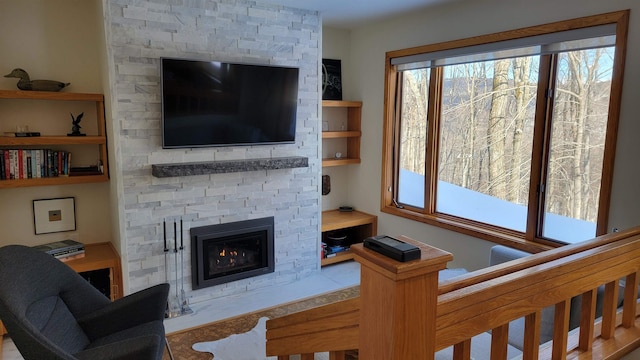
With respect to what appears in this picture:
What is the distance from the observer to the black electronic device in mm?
891

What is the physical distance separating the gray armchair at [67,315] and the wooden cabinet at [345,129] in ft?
8.61

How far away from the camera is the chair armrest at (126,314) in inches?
98.9

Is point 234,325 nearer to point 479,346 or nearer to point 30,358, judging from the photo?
point 30,358

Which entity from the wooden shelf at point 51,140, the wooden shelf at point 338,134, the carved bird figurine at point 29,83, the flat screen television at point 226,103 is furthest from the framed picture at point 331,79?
the carved bird figurine at point 29,83

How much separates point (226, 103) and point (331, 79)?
1576mm

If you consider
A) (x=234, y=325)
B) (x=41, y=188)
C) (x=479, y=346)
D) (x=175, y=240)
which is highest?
(x=41, y=188)

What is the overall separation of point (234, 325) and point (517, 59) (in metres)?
3.07

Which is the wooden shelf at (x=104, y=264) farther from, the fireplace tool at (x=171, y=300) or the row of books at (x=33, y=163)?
the row of books at (x=33, y=163)

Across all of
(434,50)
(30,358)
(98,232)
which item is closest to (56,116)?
(98,232)

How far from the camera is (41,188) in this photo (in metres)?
3.45

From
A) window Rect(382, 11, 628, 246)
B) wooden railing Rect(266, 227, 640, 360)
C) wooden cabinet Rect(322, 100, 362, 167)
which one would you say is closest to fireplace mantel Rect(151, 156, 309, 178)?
wooden cabinet Rect(322, 100, 362, 167)

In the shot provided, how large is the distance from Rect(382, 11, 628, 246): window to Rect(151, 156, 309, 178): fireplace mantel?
1.19 meters

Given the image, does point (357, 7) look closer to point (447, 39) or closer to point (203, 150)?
point (447, 39)

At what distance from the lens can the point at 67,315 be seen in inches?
95.5
